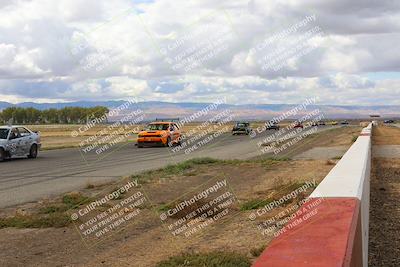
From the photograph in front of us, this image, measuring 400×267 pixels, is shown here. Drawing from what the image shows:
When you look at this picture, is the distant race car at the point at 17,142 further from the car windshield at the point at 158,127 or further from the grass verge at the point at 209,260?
the grass verge at the point at 209,260

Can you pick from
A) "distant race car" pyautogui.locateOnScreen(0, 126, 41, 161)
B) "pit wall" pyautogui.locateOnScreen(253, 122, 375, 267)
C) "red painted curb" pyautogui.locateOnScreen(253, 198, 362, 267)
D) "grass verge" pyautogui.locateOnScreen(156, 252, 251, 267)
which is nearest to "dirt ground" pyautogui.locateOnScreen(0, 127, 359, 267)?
"grass verge" pyautogui.locateOnScreen(156, 252, 251, 267)

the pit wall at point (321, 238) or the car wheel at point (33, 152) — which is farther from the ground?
the car wheel at point (33, 152)

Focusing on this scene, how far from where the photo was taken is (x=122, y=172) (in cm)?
1650

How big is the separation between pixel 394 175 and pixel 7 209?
1007cm

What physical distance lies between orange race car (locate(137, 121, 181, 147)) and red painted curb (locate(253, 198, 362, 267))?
27942 millimetres

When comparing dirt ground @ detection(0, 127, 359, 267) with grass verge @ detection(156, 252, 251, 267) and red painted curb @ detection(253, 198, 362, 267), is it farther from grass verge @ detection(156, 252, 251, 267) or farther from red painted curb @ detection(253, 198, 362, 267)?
red painted curb @ detection(253, 198, 362, 267)

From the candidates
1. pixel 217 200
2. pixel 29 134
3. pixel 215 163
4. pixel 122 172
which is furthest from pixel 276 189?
pixel 29 134

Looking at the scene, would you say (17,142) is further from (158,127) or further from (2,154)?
(158,127)

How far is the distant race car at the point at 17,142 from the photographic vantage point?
856 inches

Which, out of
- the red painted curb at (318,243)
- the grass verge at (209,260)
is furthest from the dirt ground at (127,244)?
the red painted curb at (318,243)

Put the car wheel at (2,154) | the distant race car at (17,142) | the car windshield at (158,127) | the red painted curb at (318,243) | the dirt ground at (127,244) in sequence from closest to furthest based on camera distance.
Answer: the red painted curb at (318,243), the dirt ground at (127,244), the car wheel at (2,154), the distant race car at (17,142), the car windshield at (158,127)

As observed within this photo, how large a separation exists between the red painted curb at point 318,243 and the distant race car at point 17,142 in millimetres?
20199

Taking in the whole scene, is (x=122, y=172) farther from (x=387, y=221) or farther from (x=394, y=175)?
(x=387, y=221)

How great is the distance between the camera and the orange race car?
31406mm
